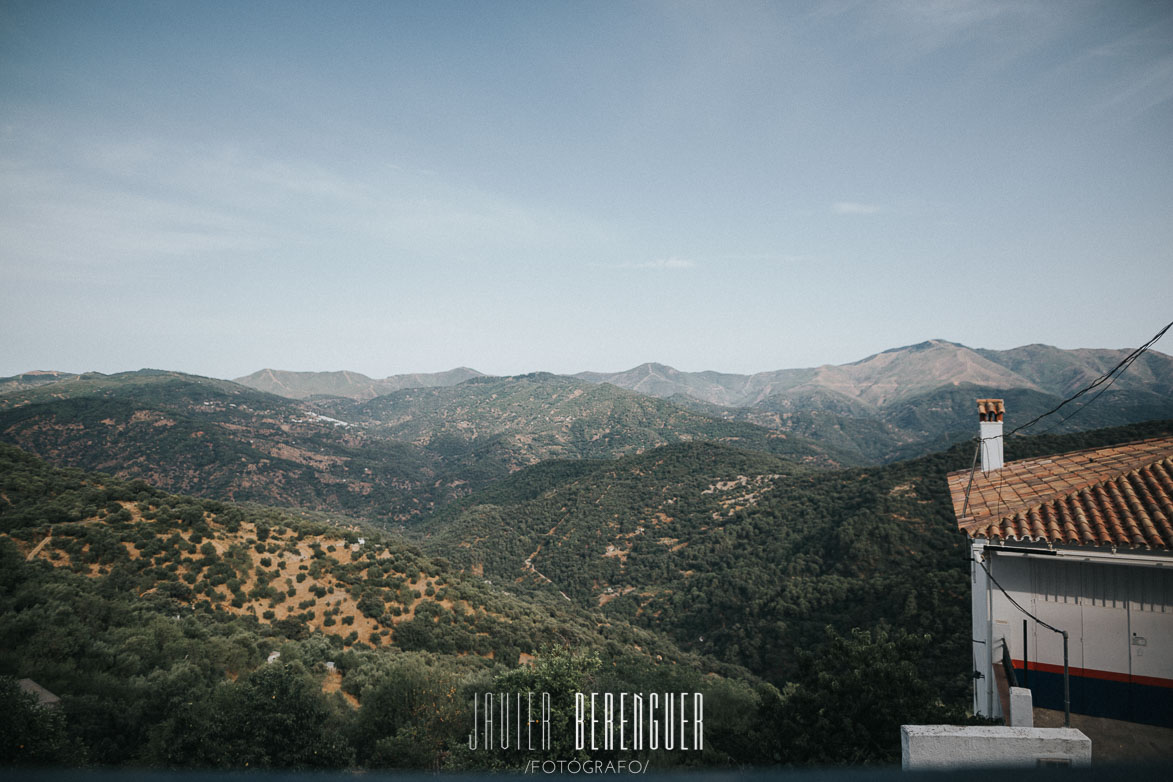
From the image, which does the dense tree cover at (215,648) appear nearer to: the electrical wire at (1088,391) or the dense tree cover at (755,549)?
the electrical wire at (1088,391)

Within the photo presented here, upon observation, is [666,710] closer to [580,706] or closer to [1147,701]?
[580,706]

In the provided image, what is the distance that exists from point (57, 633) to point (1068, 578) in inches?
774

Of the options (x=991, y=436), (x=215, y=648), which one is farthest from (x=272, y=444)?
(x=991, y=436)

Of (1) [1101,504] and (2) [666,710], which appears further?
(2) [666,710]

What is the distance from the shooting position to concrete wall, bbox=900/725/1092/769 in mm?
4016

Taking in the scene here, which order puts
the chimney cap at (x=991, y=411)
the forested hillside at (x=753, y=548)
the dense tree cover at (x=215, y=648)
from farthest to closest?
1. the forested hillside at (x=753, y=548)
2. the chimney cap at (x=991, y=411)
3. the dense tree cover at (x=215, y=648)

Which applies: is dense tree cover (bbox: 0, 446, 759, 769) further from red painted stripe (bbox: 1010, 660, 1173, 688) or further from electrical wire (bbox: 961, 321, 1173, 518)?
electrical wire (bbox: 961, 321, 1173, 518)

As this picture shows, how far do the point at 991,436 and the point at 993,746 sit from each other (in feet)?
31.8

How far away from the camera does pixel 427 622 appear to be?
864 inches

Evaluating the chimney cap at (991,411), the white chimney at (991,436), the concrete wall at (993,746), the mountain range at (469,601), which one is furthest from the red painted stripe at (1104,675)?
the chimney cap at (991,411)

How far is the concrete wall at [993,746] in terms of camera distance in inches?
158

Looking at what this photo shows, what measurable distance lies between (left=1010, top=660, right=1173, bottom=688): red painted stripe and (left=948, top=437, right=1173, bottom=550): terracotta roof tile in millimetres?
1802

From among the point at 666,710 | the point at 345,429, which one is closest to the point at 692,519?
the point at 666,710

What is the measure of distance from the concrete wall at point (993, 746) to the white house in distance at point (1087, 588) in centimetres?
419
